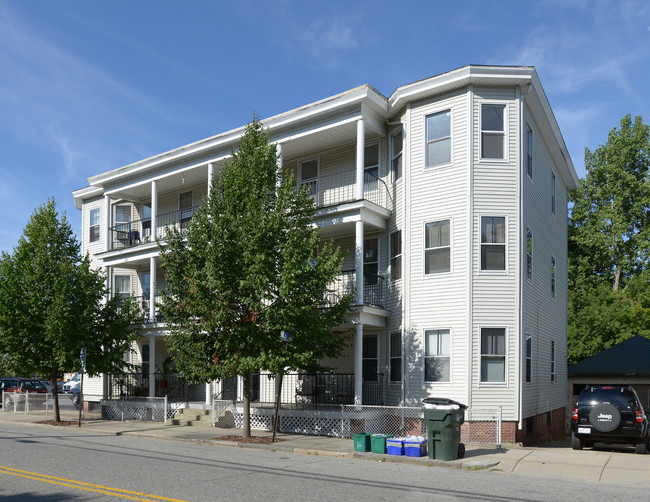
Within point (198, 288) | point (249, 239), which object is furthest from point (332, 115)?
point (198, 288)

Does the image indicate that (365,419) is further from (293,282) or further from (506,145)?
(506,145)

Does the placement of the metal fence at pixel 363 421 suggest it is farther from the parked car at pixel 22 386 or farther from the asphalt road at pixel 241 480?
the parked car at pixel 22 386

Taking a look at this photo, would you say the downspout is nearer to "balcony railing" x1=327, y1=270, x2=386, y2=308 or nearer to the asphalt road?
"balcony railing" x1=327, y1=270, x2=386, y2=308

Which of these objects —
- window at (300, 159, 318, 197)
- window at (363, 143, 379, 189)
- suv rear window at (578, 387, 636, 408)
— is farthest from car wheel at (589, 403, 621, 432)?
window at (300, 159, 318, 197)

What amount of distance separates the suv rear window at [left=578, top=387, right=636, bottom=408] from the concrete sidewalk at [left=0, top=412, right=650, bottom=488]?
1.21 meters

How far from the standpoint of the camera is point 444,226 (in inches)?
754

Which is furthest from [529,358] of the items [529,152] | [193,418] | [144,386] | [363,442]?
[144,386]

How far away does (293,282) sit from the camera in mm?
16188

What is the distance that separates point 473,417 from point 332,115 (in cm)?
1005

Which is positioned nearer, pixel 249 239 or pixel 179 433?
pixel 249 239

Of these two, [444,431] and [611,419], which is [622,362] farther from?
[444,431]

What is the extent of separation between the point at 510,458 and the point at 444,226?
7.27m

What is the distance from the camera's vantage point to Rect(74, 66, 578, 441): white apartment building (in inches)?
722

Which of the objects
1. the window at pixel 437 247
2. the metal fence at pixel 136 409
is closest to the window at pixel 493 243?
the window at pixel 437 247
